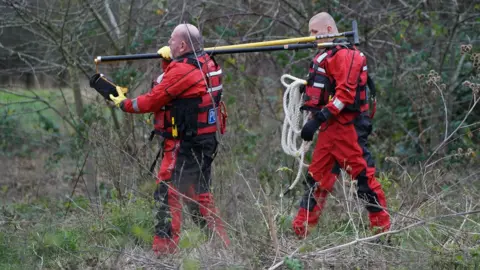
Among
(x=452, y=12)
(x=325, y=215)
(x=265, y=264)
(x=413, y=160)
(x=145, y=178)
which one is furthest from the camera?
(x=413, y=160)

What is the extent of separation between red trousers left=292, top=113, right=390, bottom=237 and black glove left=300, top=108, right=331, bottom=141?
19 cm

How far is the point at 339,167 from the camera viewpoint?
6191 millimetres

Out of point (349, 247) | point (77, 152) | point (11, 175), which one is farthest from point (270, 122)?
point (349, 247)

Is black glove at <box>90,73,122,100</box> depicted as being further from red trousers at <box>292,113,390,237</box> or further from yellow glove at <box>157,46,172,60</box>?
red trousers at <box>292,113,390,237</box>

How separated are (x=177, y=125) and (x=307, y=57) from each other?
3768 mm

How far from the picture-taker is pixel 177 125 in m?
5.90

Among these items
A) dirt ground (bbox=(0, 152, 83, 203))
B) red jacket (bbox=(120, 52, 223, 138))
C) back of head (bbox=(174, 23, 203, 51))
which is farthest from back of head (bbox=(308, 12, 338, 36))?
dirt ground (bbox=(0, 152, 83, 203))

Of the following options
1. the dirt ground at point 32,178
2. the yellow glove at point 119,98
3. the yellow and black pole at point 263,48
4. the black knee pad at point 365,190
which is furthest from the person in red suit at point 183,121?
the dirt ground at point 32,178

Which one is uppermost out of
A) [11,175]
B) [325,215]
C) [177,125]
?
[177,125]

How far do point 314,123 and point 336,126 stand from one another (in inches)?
8.7

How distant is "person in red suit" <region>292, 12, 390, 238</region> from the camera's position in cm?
590

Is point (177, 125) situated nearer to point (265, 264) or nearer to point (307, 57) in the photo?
point (265, 264)

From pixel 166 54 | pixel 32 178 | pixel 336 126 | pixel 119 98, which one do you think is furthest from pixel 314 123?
pixel 32 178

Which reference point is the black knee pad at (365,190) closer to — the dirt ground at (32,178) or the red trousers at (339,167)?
the red trousers at (339,167)
